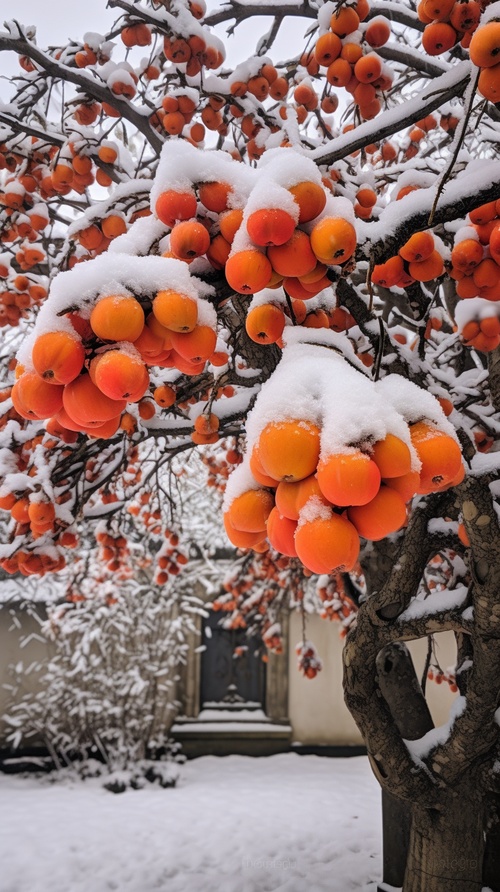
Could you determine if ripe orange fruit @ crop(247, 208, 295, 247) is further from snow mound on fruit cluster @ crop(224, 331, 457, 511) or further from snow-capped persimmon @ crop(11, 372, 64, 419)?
snow-capped persimmon @ crop(11, 372, 64, 419)

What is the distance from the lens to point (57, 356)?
0.96 m

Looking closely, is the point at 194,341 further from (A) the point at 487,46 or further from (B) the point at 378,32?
(B) the point at 378,32

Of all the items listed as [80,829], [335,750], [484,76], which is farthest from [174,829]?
[484,76]

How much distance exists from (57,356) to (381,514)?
1.96ft

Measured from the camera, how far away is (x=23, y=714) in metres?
8.09

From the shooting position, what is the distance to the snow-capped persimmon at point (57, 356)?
37.4 inches

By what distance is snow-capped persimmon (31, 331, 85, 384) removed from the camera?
3.12 feet

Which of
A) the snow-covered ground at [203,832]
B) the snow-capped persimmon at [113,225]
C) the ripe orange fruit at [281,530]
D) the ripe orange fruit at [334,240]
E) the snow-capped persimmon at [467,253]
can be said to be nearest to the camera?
the ripe orange fruit at [281,530]

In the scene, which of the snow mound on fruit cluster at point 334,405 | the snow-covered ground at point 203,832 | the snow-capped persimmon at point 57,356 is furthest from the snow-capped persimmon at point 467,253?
the snow-covered ground at point 203,832

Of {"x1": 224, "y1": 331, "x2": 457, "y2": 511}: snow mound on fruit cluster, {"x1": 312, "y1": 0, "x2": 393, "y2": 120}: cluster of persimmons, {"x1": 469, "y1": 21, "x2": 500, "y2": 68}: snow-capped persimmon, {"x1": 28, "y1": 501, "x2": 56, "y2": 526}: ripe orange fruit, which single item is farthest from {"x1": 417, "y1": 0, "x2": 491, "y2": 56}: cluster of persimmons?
{"x1": 28, "y1": 501, "x2": 56, "y2": 526}: ripe orange fruit

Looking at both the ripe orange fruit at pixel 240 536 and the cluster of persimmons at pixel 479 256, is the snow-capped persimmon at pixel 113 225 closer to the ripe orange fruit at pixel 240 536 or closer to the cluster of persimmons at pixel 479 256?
the cluster of persimmons at pixel 479 256

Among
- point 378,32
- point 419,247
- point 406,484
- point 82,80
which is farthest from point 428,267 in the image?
point 82,80

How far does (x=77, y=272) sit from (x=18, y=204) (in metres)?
2.56

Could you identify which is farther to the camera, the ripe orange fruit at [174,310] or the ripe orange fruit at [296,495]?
the ripe orange fruit at [174,310]
